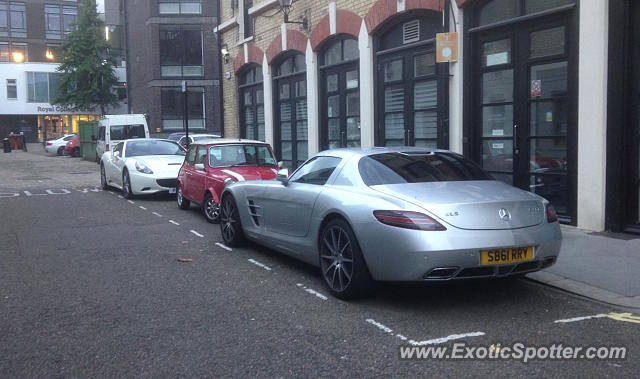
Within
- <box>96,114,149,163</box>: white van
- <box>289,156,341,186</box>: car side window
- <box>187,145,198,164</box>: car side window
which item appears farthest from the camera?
<box>96,114,149,163</box>: white van

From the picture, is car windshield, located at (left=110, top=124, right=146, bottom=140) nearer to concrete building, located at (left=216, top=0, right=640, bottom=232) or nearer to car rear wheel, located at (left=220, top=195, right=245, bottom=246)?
concrete building, located at (left=216, top=0, right=640, bottom=232)

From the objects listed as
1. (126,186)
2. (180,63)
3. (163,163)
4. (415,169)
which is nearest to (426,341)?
(415,169)

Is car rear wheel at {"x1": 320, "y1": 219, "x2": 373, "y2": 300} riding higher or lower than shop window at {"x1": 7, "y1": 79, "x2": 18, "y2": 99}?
lower

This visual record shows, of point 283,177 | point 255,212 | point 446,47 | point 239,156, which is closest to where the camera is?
point 283,177

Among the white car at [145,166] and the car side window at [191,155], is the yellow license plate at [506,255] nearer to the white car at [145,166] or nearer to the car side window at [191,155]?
the car side window at [191,155]

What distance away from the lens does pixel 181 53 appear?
39438 millimetres

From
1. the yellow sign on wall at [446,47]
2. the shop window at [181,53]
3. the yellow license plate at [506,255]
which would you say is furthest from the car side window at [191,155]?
the shop window at [181,53]

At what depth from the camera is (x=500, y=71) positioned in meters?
10.9

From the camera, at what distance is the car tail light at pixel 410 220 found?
5379 mm

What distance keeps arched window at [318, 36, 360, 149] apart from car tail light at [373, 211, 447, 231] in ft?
32.0

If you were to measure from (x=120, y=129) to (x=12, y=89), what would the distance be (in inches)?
1315

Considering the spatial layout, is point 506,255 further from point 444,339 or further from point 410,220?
point 444,339

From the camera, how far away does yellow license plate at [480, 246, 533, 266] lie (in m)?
5.39

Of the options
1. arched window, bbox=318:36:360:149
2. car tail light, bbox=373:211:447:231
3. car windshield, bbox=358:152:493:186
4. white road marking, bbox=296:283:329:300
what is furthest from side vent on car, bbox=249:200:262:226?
arched window, bbox=318:36:360:149
